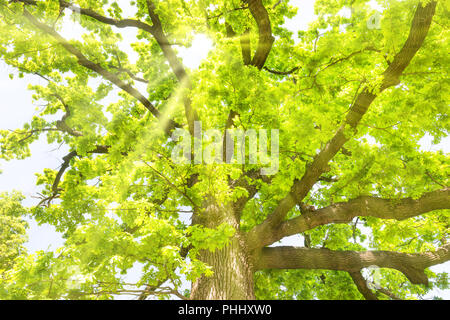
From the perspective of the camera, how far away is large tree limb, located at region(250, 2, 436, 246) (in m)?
3.27

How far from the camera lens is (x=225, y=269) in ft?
13.9

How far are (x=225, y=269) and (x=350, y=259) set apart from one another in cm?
303

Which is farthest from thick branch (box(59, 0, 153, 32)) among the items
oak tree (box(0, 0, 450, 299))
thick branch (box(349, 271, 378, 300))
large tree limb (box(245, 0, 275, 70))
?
thick branch (box(349, 271, 378, 300))

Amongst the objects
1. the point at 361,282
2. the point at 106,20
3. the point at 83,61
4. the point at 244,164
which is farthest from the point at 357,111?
the point at 83,61

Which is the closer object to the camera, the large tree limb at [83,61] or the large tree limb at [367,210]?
the large tree limb at [83,61]

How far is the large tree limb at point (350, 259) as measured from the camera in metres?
5.23

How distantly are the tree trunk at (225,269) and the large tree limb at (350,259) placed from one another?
69 centimetres

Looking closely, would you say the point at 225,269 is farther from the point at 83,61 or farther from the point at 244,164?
the point at 83,61

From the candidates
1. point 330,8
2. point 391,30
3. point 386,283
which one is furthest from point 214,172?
point 386,283

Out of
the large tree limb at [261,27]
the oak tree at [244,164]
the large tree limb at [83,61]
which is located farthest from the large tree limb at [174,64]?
the large tree limb at [261,27]

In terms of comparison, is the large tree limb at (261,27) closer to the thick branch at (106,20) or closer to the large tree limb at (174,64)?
the large tree limb at (174,64)

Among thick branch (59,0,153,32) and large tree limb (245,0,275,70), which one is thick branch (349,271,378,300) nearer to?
large tree limb (245,0,275,70)

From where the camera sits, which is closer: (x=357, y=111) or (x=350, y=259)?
(x=357, y=111)

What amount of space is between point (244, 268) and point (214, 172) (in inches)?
81.2
